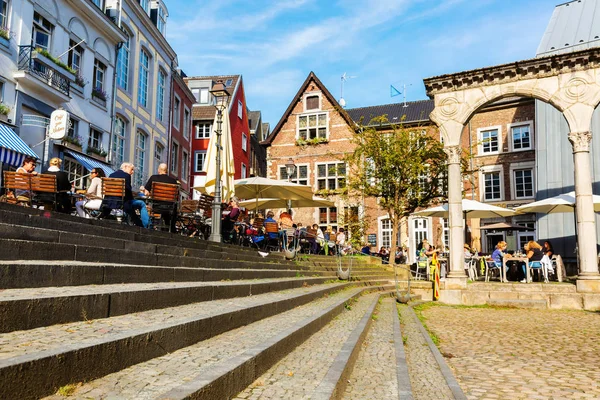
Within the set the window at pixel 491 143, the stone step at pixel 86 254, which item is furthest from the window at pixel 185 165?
the stone step at pixel 86 254

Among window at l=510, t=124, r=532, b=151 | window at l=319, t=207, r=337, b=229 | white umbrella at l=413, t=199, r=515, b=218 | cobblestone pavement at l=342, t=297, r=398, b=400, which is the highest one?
window at l=510, t=124, r=532, b=151

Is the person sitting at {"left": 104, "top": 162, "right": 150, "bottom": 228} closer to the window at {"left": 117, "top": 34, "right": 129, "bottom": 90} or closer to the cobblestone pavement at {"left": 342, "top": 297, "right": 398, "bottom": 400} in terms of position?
the cobblestone pavement at {"left": 342, "top": 297, "right": 398, "bottom": 400}

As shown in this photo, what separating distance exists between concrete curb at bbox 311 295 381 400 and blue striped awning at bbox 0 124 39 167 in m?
10.5

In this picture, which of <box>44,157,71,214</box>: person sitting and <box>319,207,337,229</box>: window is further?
→ <box>319,207,337,229</box>: window

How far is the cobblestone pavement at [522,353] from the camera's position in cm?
461

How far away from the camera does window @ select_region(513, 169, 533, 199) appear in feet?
94.2

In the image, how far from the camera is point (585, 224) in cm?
1313

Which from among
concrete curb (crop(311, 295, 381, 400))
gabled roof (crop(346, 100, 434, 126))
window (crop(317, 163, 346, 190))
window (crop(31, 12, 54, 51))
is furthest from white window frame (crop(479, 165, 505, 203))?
concrete curb (crop(311, 295, 381, 400))

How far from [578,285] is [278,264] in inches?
337

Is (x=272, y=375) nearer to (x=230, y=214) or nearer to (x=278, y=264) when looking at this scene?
(x=278, y=264)

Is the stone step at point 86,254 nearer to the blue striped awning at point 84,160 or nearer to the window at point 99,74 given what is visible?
the blue striped awning at point 84,160

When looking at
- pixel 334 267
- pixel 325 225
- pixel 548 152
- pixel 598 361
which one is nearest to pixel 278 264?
pixel 334 267

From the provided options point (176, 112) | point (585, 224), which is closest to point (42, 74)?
point (176, 112)

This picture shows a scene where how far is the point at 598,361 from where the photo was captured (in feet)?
19.6
